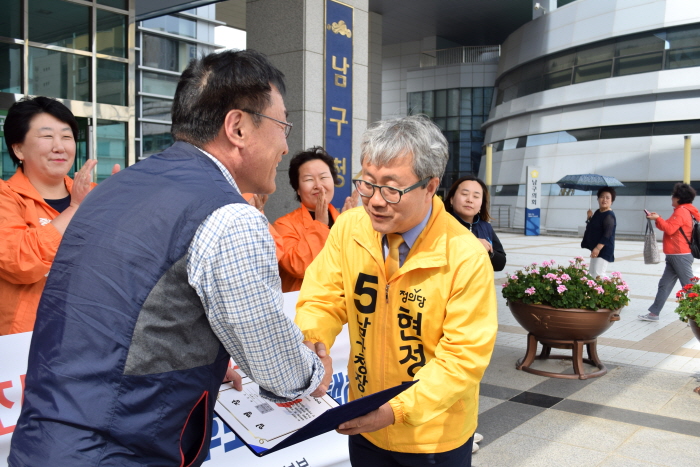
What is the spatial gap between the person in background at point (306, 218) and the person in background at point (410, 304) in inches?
62.4

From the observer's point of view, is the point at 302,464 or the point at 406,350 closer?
the point at 406,350

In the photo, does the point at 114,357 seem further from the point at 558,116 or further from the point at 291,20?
the point at 558,116

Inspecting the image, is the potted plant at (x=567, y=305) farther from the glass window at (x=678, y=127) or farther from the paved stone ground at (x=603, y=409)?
the glass window at (x=678, y=127)

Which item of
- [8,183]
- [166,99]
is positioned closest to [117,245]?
[8,183]

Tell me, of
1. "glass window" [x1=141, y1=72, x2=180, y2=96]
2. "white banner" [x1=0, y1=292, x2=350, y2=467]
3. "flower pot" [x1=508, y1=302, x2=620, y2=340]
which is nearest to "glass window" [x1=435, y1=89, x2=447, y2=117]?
"glass window" [x1=141, y1=72, x2=180, y2=96]

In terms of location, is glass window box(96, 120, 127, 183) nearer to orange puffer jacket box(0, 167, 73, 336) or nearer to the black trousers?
orange puffer jacket box(0, 167, 73, 336)

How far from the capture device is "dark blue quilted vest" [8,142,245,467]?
51.4 inches

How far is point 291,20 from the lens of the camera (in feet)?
22.2

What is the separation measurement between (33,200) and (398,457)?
7.62 ft

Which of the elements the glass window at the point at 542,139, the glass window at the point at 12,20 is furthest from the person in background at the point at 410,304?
the glass window at the point at 542,139

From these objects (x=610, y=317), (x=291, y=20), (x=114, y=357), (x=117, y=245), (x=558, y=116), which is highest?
(x=558, y=116)

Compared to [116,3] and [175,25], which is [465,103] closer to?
[175,25]

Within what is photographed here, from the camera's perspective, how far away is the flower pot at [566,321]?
5.66m

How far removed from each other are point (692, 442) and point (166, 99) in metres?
29.5
